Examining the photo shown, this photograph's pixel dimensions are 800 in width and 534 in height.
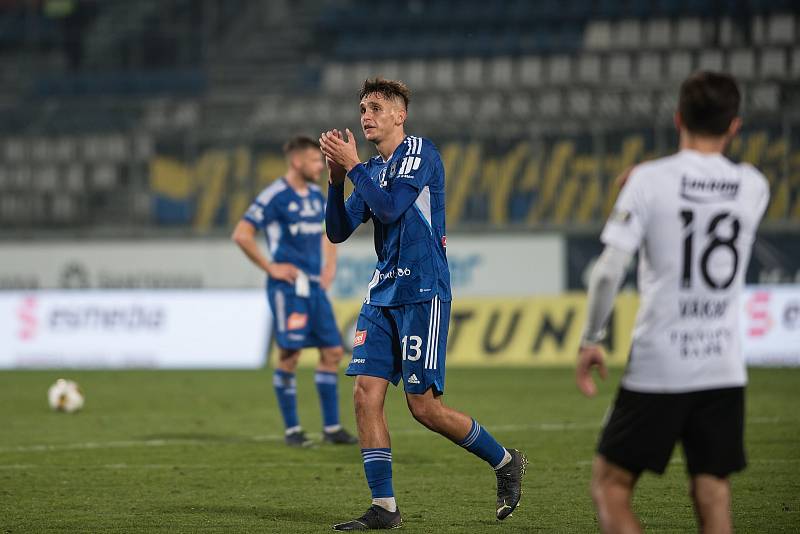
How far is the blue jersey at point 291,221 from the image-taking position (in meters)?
10.6

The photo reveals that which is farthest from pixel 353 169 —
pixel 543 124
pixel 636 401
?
pixel 543 124

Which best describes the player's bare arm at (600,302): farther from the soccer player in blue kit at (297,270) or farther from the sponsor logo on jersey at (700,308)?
the soccer player in blue kit at (297,270)

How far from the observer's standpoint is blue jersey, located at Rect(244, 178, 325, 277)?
1065cm

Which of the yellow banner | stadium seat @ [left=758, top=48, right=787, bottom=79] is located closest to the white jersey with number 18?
the yellow banner

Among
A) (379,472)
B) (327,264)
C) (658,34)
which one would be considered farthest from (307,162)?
(658,34)

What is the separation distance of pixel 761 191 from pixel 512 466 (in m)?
2.66

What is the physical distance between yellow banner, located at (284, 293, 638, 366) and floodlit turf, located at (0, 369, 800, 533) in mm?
3629

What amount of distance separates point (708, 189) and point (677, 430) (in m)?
0.83

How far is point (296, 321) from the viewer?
417 inches

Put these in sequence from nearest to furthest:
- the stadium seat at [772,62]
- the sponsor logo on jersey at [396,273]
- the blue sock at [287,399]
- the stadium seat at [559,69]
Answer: the sponsor logo on jersey at [396,273]
the blue sock at [287,399]
the stadium seat at [772,62]
the stadium seat at [559,69]

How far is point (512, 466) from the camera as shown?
6.79 metres

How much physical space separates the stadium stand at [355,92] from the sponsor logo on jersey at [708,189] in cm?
1587

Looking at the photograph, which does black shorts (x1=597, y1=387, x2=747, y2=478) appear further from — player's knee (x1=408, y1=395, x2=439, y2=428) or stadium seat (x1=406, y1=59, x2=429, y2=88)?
stadium seat (x1=406, y1=59, x2=429, y2=88)

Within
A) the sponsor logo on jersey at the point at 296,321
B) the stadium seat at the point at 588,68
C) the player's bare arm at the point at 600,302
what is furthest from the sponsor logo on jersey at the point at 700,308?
the stadium seat at the point at 588,68
